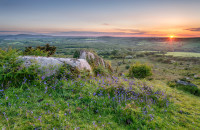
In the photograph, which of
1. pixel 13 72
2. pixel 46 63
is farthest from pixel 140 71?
pixel 13 72

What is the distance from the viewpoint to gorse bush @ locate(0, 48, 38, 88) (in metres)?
5.14

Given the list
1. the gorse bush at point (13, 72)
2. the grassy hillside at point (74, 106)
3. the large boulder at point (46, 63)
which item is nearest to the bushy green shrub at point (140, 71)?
the grassy hillside at point (74, 106)

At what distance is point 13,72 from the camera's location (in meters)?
5.33

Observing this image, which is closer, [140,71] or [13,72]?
[13,72]

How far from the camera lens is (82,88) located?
5.34 m

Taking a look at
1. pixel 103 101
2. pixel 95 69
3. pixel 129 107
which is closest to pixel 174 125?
pixel 129 107

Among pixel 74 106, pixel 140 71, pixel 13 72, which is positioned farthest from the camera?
pixel 140 71

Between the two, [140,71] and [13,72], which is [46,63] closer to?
[13,72]

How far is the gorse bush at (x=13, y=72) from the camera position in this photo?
5.14 m

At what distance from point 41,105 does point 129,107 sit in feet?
10.2

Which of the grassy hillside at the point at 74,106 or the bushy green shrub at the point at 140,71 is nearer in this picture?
the grassy hillside at the point at 74,106

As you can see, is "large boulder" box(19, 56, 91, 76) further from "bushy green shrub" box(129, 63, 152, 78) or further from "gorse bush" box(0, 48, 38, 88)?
"bushy green shrub" box(129, 63, 152, 78)

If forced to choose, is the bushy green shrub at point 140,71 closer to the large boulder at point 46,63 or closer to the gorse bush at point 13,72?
the large boulder at point 46,63

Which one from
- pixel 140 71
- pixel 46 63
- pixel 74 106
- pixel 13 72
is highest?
pixel 46 63
